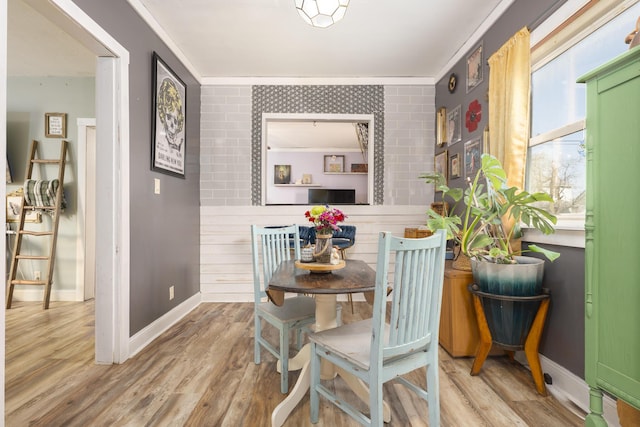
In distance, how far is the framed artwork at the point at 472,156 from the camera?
290cm

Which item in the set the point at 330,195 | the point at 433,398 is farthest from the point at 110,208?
the point at 330,195

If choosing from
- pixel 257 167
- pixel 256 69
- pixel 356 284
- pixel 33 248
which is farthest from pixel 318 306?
pixel 33 248

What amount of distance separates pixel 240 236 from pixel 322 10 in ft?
8.74

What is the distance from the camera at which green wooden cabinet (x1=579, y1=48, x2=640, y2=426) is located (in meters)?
1.08

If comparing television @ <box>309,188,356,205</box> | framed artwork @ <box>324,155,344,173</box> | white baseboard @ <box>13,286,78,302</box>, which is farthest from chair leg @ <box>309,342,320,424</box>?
framed artwork @ <box>324,155,344,173</box>

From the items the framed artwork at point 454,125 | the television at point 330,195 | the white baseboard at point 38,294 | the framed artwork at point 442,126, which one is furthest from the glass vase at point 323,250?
the television at point 330,195

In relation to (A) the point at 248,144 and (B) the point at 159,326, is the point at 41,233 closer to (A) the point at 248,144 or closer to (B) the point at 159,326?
(B) the point at 159,326

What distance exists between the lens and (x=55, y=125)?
384 centimetres

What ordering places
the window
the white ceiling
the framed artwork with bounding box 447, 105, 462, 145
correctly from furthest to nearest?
the framed artwork with bounding box 447, 105, 462, 145, the white ceiling, the window

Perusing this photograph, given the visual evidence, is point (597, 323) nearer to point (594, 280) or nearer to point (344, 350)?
point (594, 280)

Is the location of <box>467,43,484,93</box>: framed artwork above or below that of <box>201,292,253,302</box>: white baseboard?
above

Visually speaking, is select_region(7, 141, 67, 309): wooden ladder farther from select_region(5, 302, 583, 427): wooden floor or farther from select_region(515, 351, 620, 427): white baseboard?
select_region(515, 351, 620, 427): white baseboard

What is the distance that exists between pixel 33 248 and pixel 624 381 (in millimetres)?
5225

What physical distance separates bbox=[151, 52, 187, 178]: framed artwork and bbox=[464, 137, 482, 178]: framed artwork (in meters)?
2.78
